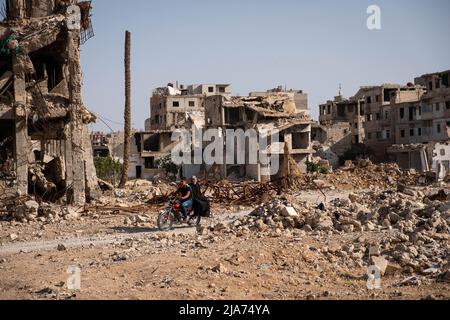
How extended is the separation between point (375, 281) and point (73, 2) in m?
18.8

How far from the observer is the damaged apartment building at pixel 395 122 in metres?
54.7

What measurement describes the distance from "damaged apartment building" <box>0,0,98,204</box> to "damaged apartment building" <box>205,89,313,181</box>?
23.7m

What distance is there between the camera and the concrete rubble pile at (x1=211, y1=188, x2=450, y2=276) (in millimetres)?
12469

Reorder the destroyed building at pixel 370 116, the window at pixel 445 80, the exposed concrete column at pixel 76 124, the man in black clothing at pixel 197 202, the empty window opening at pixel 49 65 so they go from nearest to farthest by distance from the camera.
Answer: the man in black clothing at pixel 197 202
the exposed concrete column at pixel 76 124
the empty window opening at pixel 49 65
the window at pixel 445 80
the destroyed building at pixel 370 116

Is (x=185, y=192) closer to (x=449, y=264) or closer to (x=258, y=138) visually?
(x=449, y=264)

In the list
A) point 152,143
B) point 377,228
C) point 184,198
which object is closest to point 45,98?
point 184,198

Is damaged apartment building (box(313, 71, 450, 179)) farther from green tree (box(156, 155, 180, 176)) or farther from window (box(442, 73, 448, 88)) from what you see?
green tree (box(156, 155, 180, 176))

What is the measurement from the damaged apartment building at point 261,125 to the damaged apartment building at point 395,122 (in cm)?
1081

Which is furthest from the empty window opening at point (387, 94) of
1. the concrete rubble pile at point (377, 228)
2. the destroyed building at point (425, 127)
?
the concrete rubble pile at point (377, 228)

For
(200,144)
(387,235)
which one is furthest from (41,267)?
(200,144)

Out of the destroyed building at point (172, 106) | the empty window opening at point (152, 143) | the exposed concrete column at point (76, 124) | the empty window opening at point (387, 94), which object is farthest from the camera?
the destroyed building at point (172, 106)

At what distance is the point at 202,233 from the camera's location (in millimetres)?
15945

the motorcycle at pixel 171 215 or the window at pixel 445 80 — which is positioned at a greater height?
the window at pixel 445 80

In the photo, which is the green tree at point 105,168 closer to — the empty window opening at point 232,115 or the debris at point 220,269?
the empty window opening at point 232,115
